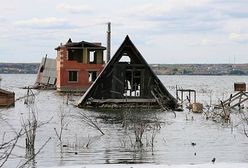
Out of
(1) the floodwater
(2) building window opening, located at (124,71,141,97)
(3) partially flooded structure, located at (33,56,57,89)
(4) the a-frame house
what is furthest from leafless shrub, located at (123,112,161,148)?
(3) partially flooded structure, located at (33,56,57,89)

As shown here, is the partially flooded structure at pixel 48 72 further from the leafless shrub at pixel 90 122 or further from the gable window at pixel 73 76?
the leafless shrub at pixel 90 122

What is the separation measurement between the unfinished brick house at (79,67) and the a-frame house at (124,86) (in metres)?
21.2

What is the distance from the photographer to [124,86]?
45.0 metres

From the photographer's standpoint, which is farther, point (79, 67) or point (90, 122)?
point (79, 67)

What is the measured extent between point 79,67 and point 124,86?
73.7 ft

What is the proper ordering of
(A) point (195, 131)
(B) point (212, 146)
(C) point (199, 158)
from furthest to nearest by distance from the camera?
(A) point (195, 131) < (B) point (212, 146) < (C) point (199, 158)

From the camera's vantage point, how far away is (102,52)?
67.5 m

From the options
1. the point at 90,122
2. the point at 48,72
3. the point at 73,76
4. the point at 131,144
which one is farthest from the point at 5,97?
the point at 48,72

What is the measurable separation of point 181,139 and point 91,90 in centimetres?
2046

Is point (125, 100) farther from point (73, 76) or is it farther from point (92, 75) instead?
point (73, 76)

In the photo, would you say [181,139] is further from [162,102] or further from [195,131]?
[162,102]

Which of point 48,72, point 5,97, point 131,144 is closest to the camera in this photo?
point 131,144

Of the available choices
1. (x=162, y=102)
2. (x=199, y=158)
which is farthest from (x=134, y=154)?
(x=162, y=102)

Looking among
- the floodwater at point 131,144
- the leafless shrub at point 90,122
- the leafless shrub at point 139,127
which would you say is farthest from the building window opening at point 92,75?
the leafless shrub at point 139,127
